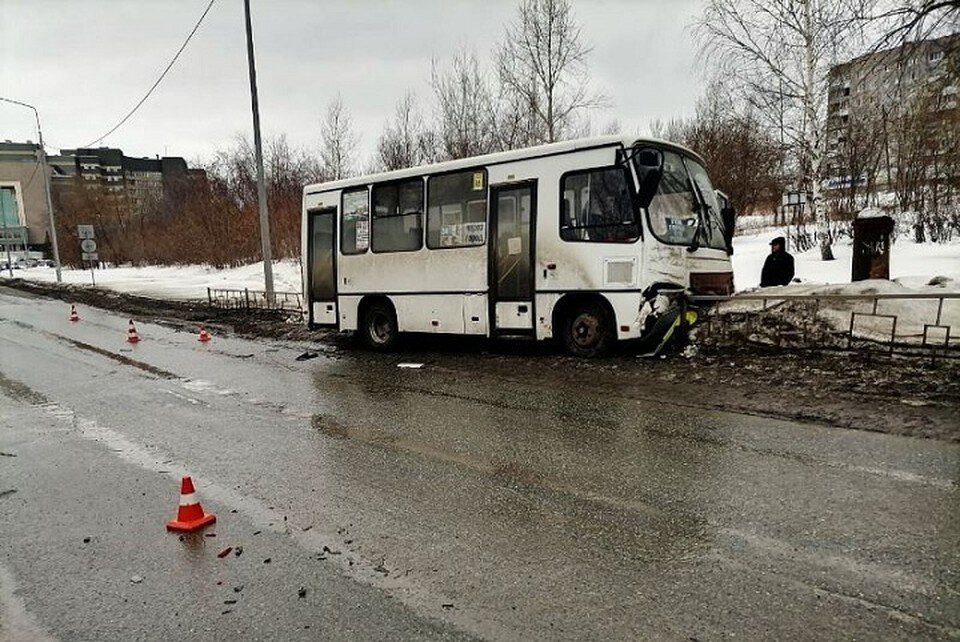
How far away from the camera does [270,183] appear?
42281 mm

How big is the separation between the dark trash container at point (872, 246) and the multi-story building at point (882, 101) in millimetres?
2901

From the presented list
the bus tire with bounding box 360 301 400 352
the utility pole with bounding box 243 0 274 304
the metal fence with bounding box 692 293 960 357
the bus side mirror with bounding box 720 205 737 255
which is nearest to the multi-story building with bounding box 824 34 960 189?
the bus side mirror with bounding box 720 205 737 255

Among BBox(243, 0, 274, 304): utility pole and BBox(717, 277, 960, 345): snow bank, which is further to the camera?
BBox(243, 0, 274, 304): utility pole

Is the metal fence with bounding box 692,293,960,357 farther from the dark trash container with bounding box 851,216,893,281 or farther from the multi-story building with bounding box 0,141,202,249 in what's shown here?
the multi-story building with bounding box 0,141,202,249

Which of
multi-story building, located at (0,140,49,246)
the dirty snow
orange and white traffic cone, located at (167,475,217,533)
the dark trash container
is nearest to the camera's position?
orange and white traffic cone, located at (167,475,217,533)

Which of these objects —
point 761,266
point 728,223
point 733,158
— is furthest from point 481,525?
point 733,158

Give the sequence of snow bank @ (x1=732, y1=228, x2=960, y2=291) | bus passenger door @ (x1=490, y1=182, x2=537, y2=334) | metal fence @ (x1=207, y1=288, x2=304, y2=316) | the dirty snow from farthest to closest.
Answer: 1. metal fence @ (x1=207, y1=288, x2=304, y2=316)
2. snow bank @ (x1=732, y1=228, x2=960, y2=291)
3. the dirty snow
4. bus passenger door @ (x1=490, y1=182, x2=537, y2=334)

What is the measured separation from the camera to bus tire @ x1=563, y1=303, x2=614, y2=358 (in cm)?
854

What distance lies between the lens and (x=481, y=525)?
3.61 metres

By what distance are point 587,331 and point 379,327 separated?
14.2 ft

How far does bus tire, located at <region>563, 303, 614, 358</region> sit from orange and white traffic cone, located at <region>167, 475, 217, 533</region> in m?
5.96

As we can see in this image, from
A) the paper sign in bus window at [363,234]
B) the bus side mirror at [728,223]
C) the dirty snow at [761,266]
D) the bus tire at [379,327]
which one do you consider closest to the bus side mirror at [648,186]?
the bus side mirror at [728,223]

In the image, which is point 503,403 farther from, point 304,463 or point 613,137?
point 613,137

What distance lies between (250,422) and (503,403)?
2752 millimetres
